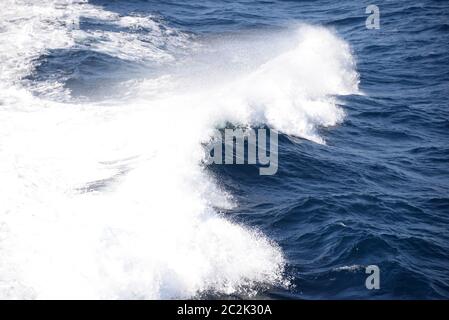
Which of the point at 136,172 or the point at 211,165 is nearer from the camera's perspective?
the point at 136,172

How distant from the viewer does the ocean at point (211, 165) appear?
11961 millimetres

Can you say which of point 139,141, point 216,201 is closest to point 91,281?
point 216,201

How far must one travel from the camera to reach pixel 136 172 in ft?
52.7

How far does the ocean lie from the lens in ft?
39.2

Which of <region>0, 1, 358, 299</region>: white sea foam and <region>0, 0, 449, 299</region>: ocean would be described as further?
<region>0, 0, 449, 299</region>: ocean

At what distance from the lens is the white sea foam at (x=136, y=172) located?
455 inches

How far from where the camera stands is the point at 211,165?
56.3 feet

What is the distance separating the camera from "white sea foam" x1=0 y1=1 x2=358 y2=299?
37.9 ft

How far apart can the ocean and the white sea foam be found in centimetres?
5

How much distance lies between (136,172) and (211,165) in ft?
7.79

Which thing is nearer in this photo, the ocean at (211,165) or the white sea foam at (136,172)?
the white sea foam at (136,172)

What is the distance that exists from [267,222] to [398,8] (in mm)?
27920

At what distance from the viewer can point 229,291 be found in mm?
11391

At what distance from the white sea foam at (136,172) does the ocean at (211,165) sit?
52 millimetres
